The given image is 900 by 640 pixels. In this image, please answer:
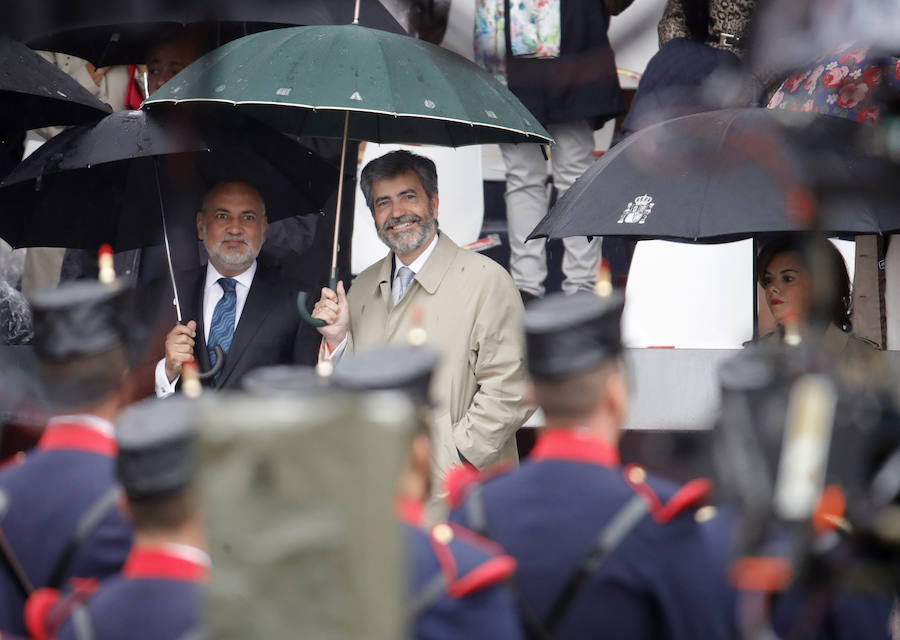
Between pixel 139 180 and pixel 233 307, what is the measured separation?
831 mm

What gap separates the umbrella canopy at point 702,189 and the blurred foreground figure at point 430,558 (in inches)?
84.7

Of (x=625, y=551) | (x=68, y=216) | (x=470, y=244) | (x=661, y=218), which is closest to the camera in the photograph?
(x=625, y=551)

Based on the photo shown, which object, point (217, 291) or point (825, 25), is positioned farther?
point (217, 291)

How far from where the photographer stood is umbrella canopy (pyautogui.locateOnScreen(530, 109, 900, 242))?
5277 mm

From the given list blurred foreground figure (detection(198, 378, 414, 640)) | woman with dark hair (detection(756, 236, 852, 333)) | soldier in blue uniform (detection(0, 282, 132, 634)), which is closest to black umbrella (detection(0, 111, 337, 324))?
woman with dark hair (detection(756, 236, 852, 333))

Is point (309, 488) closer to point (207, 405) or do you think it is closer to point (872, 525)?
point (207, 405)

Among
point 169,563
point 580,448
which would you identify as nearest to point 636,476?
point 580,448

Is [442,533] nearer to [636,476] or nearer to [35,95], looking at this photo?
[636,476]

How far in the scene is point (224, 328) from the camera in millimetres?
6078

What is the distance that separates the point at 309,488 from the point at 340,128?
176 inches

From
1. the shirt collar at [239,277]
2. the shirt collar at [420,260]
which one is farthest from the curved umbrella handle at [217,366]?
the shirt collar at [420,260]

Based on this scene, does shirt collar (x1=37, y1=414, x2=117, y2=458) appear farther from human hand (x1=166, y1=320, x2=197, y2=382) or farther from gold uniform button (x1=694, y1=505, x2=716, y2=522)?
human hand (x1=166, y1=320, x2=197, y2=382)

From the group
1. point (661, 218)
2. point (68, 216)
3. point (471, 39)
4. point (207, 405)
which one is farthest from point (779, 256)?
point (207, 405)

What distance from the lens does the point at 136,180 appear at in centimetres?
650
